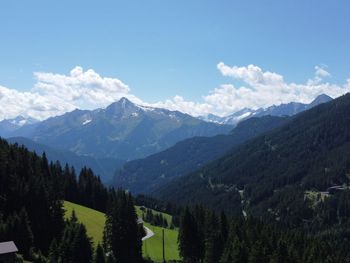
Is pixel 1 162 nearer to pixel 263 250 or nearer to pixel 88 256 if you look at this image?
pixel 88 256

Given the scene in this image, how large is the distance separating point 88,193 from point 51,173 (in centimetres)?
2558

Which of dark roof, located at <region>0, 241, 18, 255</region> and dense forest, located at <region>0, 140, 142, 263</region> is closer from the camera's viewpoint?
dark roof, located at <region>0, 241, 18, 255</region>

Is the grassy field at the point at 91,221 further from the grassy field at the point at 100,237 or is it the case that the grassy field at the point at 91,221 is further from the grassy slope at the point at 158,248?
the grassy slope at the point at 158,248

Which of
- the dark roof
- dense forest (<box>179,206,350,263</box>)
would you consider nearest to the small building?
the dark roof

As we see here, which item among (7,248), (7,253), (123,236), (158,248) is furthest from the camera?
(158,248)

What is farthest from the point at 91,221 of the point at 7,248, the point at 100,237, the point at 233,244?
the point at 7,248

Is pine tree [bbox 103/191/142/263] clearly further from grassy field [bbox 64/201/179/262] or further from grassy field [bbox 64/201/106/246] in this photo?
grassy field [bbox 64/201/179/262]

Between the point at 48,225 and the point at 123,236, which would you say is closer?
the point at 123,236

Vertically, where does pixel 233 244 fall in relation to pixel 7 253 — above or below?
below

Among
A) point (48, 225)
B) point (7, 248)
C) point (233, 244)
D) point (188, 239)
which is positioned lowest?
point (188, 239)

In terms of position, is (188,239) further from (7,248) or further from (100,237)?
(7,248)

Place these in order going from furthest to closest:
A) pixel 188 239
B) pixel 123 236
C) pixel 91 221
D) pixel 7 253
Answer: pixel 91 221 < pixel 188 239 < pixel 123 236 < pixel 7 253

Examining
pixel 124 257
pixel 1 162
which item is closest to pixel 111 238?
pixel 124 257

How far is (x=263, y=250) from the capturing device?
96.9 meters
